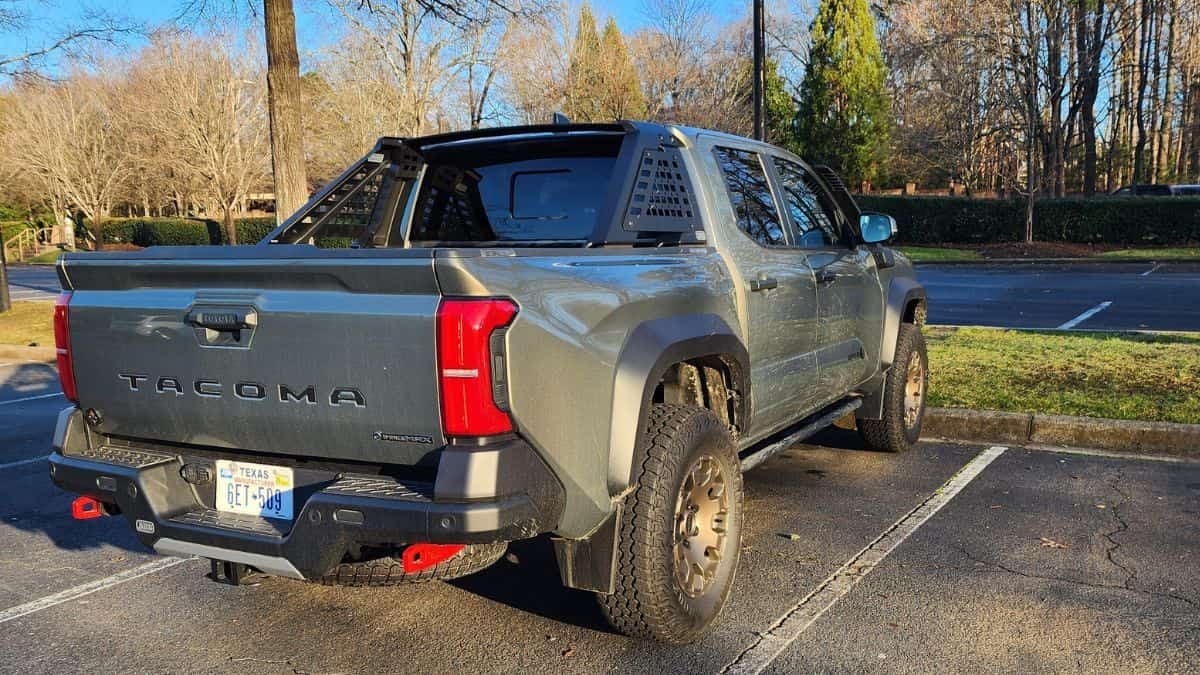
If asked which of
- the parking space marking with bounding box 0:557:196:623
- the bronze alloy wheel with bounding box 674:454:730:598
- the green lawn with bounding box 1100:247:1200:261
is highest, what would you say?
the green lawn with bounding box 1100:247:1200:261

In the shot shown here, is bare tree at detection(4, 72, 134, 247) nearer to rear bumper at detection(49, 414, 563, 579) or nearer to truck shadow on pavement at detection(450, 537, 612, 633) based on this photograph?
truck shadow on pavement at detection(450, 537, 612, 633)

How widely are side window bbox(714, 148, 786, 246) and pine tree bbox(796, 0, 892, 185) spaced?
1230 inches

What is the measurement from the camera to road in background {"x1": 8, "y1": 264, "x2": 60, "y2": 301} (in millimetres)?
21516

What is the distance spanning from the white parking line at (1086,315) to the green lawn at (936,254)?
8.71 metres

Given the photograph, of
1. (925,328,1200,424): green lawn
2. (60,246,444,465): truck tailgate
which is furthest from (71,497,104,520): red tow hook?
(925,328,1200,424): green lawn

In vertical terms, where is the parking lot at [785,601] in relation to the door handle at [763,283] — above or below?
below

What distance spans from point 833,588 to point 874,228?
2.34 m

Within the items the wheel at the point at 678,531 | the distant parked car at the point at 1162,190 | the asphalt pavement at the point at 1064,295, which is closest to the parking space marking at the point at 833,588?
the wheel at the point at 678,531

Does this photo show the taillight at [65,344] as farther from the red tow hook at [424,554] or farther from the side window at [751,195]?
the side window at [751,195]

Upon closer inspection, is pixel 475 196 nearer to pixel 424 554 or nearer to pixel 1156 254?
pixel 424 554

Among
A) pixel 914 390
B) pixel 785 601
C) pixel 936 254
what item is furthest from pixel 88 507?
pixel 936 254

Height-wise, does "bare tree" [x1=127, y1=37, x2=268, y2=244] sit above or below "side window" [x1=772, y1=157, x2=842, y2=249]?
above

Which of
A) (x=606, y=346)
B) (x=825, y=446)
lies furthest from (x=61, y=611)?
(x=825, y=446)

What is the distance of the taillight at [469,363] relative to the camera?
255 centimetres
